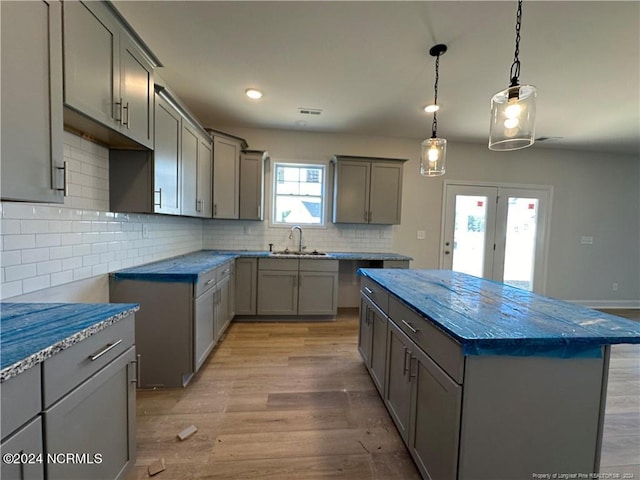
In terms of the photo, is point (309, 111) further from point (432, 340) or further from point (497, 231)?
point (497, 231)

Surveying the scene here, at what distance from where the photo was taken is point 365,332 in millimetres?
→ 2424

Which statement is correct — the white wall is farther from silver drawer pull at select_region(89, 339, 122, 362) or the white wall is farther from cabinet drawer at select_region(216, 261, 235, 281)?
silver drawer pull at select_region(89, 339, 122, 362)

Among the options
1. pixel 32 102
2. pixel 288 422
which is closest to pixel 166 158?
pixel 32 102

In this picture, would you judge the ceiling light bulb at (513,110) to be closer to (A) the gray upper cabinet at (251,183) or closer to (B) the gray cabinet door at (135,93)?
(B) the gray cabinet door at (135,93)

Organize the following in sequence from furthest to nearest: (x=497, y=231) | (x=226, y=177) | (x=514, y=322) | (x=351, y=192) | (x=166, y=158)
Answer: (x=497, y=231) < (x=351, y=192) < (x=226, y=177) < (x=166, y=158) < (x=514, y=322)

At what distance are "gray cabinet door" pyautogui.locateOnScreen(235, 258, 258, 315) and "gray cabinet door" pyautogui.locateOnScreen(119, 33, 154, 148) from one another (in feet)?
6.24

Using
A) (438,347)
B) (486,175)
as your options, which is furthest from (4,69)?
(486,175)

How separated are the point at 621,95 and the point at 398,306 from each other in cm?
348

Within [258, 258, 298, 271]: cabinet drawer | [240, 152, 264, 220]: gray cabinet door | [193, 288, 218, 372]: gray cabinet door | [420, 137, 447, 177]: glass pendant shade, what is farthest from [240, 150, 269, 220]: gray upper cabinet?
[420, 137, 447, 177]: glass pendant shade

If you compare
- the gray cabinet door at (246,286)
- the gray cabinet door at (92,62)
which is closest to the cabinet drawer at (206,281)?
the gray cabinet door at (246,286)

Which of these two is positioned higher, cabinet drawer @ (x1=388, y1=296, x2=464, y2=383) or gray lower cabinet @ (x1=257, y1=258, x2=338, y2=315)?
cabinet drawer @ (x1=388, y1=296, x2=464, y2=383)

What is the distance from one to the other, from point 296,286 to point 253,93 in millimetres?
2387

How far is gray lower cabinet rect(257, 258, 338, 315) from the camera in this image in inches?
141

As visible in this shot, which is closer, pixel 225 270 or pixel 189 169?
pixel 189 169
